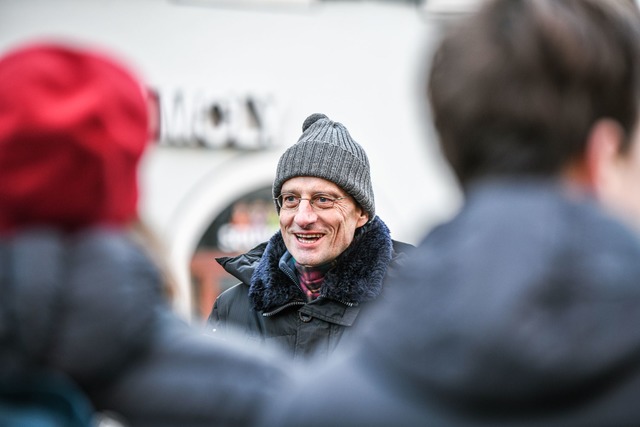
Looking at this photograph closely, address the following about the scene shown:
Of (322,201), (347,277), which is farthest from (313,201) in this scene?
(347,277)

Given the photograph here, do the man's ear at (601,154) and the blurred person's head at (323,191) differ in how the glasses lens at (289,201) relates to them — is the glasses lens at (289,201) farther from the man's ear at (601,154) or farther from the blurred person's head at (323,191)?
the man's ear at (601,154)

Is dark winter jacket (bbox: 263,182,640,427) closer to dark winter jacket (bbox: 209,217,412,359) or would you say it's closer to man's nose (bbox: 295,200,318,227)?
dark winter jacket (bbox: 209,217,412,359)

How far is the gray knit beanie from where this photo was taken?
3717 millimetres

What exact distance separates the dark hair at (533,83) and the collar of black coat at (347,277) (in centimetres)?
202

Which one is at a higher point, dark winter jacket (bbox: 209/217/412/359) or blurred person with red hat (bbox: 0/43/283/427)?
dark winter jacket (bbox: 209/217/412/359)

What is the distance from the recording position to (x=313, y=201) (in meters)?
3.73

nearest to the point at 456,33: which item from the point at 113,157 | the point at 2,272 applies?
the point at 113,157

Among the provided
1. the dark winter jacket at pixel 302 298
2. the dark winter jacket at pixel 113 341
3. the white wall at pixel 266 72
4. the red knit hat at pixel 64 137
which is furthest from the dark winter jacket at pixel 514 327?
the white wall at pixel 266 72

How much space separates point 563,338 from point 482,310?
98 millimetres

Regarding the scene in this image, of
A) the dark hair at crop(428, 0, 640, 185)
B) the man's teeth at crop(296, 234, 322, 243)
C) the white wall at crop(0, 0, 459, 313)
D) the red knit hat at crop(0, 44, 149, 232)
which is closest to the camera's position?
the dark hair at crop(428, 0, 640, 185)

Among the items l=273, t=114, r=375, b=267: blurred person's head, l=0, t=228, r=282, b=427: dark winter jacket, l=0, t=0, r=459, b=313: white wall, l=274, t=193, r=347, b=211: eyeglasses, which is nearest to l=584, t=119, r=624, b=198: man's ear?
l=0, t=228, r=282, b=427: dark winter jacket

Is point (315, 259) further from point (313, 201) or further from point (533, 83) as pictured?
point (533, 83)

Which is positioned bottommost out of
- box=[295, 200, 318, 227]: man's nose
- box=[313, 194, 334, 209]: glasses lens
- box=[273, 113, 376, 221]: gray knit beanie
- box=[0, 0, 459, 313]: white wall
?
box=[295, 200, 318, 227]: man's nose

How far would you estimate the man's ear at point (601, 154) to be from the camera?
129 centimetres
